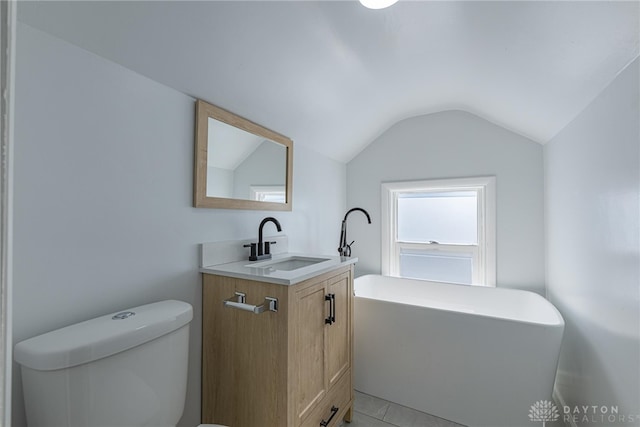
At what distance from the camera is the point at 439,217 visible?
2826mm

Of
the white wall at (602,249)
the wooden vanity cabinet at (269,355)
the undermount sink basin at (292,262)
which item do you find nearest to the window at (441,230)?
the white wall at (602,249)

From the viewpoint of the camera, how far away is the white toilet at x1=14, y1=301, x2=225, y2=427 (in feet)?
2.48

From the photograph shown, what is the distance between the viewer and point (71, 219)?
95 cm

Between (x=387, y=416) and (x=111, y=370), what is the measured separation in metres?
1.66

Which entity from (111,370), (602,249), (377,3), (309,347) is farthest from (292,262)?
(602,249)

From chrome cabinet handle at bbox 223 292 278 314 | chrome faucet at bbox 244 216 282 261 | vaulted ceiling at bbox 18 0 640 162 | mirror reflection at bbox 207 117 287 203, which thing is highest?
vaulted ceiling at bbox 18 0 640 162

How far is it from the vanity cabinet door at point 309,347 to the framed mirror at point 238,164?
69 centimetres

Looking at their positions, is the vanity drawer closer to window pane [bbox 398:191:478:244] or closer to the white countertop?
the white countertop

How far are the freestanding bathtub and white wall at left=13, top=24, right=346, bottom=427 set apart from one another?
1.20 m

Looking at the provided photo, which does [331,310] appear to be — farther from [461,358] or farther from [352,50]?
[352,50]

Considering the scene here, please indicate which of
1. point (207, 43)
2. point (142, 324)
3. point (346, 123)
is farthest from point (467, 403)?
point (207, 43)

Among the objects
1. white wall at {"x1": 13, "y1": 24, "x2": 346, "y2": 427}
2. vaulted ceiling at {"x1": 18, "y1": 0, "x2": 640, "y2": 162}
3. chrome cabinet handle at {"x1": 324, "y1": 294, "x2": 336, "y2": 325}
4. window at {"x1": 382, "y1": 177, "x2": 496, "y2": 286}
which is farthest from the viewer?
window at {"x1": 382, "y1": 177, "x2": 496, "y2": 286}

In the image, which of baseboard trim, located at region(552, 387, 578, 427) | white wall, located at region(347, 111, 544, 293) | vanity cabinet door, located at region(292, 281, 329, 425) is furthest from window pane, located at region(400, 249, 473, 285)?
vanity cabinet door, located at region(292, 281, 329, 425)

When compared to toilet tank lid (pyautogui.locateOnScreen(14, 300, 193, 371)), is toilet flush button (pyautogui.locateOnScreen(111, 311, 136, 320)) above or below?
above
